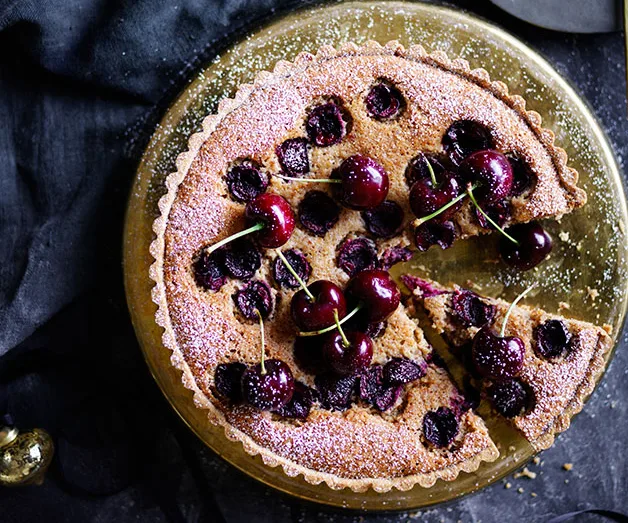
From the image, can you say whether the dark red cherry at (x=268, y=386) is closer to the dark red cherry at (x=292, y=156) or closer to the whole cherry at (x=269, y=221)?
the whole cherry at (x=269, y=221)

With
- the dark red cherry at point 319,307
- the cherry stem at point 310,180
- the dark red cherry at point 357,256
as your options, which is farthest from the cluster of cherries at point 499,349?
the cherry stem at point 310,180

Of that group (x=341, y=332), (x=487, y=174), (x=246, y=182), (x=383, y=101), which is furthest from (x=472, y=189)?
(x=246, y=182)

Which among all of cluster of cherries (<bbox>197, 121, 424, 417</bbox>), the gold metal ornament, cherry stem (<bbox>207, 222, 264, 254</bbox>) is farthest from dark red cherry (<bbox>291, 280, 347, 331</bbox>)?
the gold metal ornament

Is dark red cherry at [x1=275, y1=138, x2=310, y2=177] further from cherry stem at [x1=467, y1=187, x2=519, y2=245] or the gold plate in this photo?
cherry stem at [x1=467, y1=187, x2=519, y2=245]

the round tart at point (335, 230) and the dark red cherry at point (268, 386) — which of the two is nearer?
the dark red cherry at point (268, 386)

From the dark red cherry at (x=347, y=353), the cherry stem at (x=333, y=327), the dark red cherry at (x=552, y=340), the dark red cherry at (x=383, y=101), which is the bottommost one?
the dark red cherry at (x=552, y=340)

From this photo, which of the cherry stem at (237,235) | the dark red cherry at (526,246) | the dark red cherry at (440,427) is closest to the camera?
the cherry stem at (237,235)

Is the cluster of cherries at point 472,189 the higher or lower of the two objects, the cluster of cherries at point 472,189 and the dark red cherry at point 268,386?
the higher

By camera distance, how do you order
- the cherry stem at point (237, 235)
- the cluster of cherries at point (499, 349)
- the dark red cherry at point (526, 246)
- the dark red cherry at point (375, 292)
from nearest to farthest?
the cherry stem at point (237, 235) < the dark red cherry at point (375, 292) < the cluster of cherries at point (499, 349) < the dark red cherry at point (526, 246)

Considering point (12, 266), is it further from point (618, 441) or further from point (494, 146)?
point (618, 441)
